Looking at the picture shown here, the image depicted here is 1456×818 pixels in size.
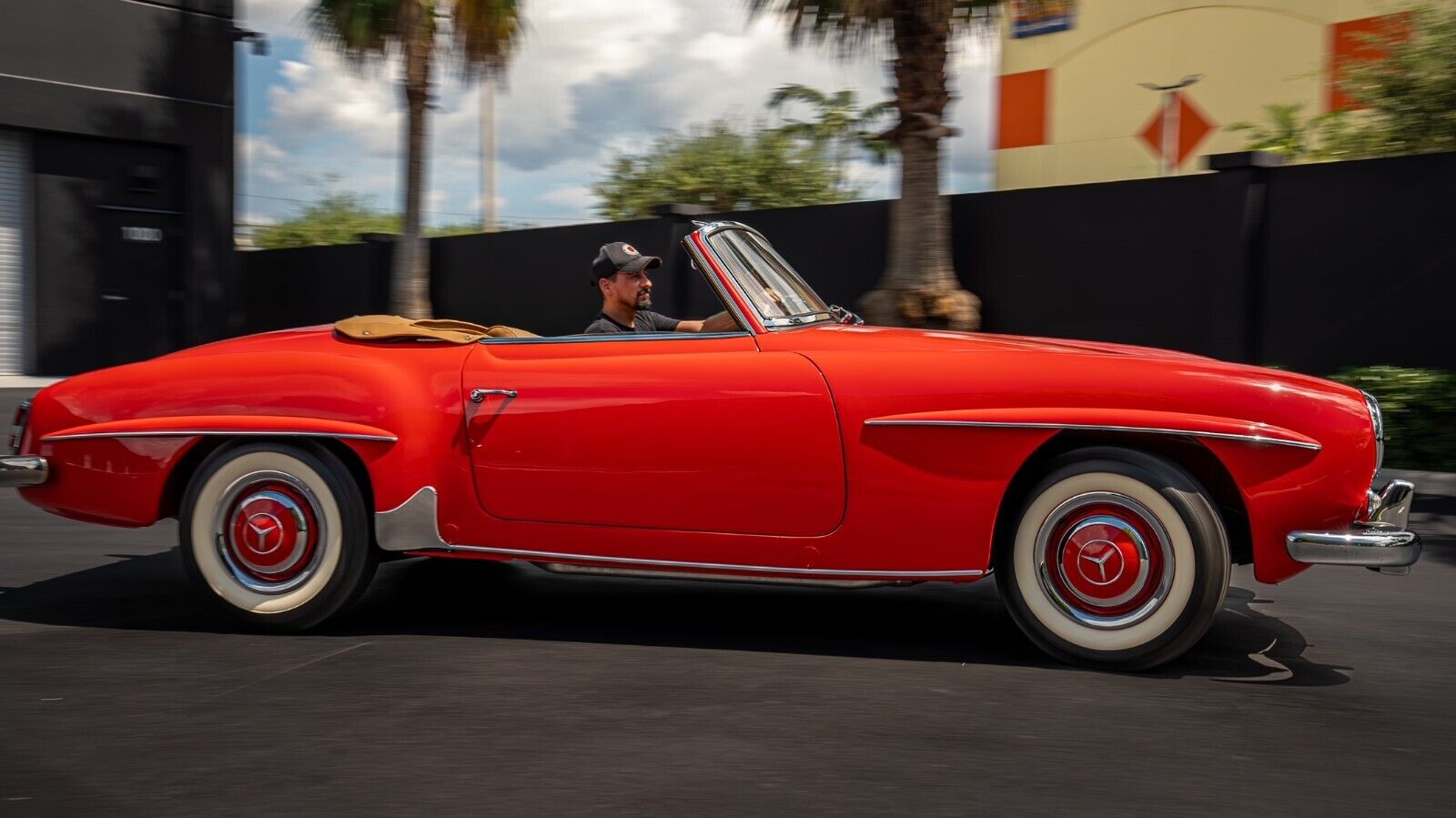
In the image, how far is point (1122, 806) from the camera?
301 cm

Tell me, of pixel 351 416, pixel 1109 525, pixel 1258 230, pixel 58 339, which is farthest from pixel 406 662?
pixel 58 339

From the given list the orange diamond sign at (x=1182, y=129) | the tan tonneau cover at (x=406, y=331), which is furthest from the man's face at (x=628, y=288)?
the orange diamond sign at (x=1182, y=129)

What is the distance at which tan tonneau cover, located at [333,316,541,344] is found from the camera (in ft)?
15.9

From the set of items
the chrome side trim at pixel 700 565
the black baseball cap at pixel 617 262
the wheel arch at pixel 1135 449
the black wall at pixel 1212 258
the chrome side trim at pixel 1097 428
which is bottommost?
the chrome side trim at pixel 700 565

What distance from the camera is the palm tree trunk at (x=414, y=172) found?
1745 centimetres

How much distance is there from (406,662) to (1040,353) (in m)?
2.27

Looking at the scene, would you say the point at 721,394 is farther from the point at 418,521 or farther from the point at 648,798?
the point at 648,798

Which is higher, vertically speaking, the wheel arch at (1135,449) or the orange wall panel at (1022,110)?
the orange wall panel at (1022,110)

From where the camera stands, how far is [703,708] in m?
3.78

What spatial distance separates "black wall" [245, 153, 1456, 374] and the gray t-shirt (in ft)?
22.4

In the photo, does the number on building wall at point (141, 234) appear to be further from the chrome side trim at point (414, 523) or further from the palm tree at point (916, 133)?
the chrome side trim at point (414, 523)

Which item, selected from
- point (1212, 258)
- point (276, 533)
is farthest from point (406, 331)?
point (1212, 258)

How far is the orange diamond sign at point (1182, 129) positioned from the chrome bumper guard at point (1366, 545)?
1856cm

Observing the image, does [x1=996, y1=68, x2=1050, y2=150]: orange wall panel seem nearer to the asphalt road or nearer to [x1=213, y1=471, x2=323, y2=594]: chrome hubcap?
the asphalt road
